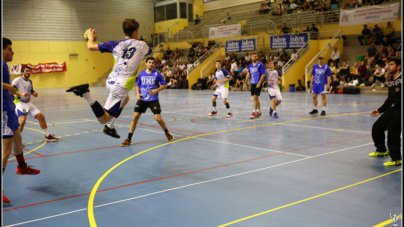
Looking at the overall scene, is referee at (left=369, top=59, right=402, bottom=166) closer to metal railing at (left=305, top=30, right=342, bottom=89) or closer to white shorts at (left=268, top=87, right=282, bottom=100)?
white shorts at (left=268, top=87, right=282, bottom=100)

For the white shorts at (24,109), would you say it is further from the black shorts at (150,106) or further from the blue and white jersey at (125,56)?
the blue and white jersey at (125,56)

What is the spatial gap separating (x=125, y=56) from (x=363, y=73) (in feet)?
67.2

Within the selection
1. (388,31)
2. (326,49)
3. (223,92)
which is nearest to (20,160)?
(223,92)

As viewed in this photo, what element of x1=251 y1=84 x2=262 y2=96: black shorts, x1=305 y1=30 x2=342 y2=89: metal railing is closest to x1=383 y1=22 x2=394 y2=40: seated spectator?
x1=305 y1=30 x2=342 y2=89: metal railing

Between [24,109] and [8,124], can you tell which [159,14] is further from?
[8,124]

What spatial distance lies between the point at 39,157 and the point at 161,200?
153 inches

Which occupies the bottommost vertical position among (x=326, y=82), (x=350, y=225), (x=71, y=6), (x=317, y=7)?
(x=350, y=225)

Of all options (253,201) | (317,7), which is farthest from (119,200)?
(317,7)

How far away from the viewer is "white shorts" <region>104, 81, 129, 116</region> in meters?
5.91

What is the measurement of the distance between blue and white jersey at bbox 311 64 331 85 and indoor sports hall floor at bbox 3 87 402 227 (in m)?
3.71

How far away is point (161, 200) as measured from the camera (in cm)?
491

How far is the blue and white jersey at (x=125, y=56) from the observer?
18.4 ft

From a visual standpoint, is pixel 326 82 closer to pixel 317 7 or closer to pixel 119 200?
pixel 119 200

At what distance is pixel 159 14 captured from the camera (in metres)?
45.1
